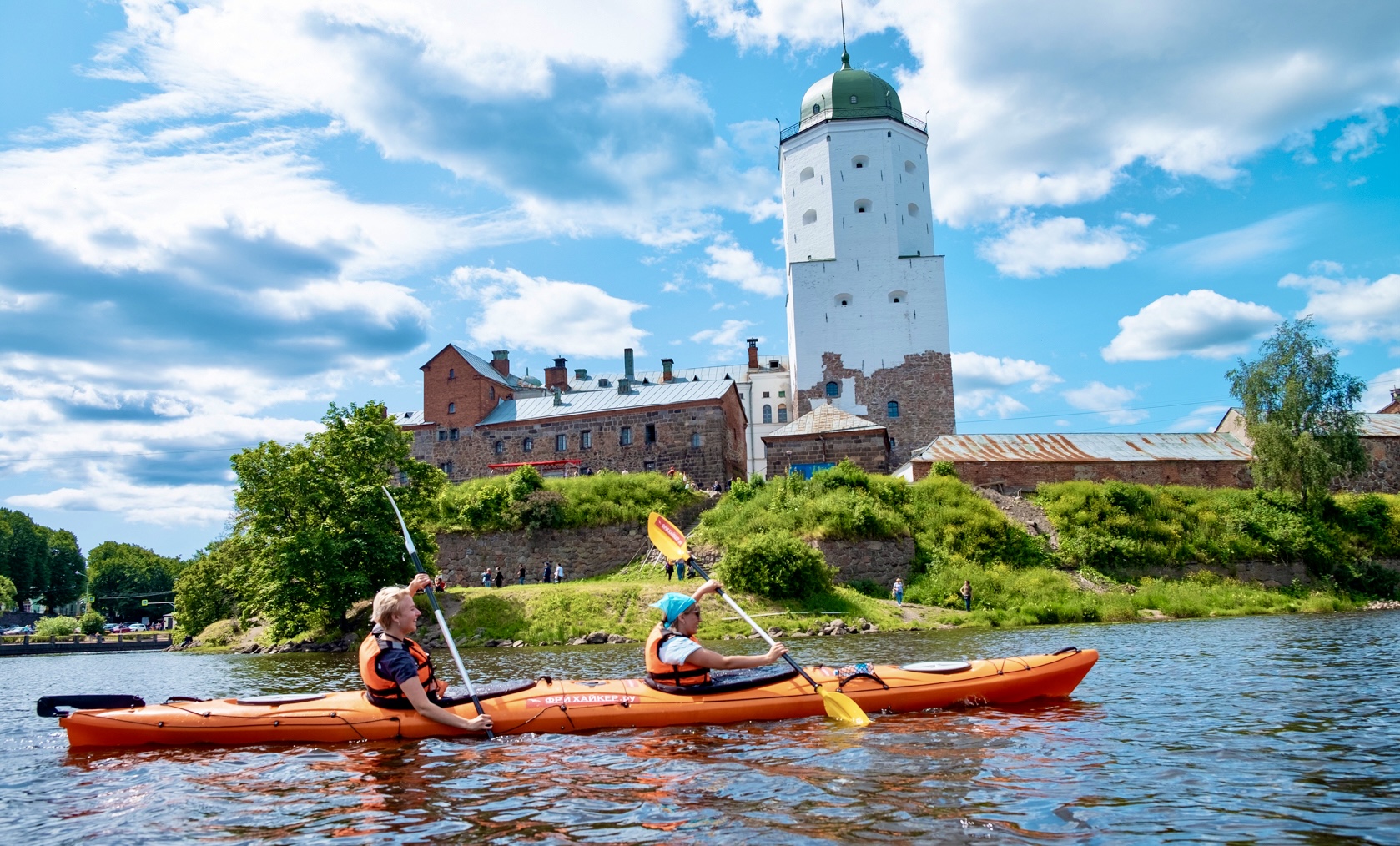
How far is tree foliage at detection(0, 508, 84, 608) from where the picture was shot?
62438mm

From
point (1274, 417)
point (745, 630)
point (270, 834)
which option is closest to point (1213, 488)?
point (1274, 417)

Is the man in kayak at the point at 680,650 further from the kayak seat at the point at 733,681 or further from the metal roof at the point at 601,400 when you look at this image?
the metal roof at the point at 601,400

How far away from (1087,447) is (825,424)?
32.7ft

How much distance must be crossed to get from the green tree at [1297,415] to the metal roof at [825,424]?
12997mm

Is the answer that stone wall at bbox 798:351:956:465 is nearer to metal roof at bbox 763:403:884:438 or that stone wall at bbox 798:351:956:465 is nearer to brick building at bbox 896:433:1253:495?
brick building at bbox 896:433:1253:495

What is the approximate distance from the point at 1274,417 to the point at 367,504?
3040 cm

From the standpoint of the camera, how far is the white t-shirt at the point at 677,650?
347 inches

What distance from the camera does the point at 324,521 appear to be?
992 inches

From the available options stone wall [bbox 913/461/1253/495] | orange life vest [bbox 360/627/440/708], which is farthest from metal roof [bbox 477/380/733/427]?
orange life vest [bbox 360/627/440/708]

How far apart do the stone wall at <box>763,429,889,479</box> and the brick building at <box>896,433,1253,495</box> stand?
1346 mm

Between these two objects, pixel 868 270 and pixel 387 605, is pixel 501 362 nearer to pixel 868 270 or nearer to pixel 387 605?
pixel 868 270

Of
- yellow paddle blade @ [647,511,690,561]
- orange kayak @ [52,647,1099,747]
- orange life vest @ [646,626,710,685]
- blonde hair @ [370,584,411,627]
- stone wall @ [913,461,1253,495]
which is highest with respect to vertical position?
stone wall @ [913,461,1253,495]

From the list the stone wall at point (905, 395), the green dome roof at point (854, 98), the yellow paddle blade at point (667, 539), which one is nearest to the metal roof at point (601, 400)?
the stone wall at point (905, 395)

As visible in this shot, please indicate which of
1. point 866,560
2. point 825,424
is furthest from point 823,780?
Answer: point 825,424
